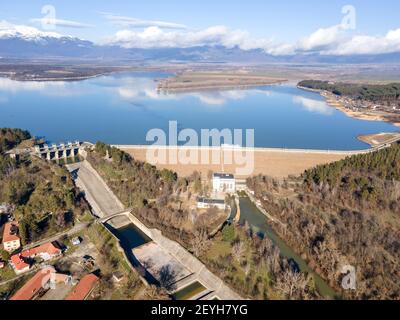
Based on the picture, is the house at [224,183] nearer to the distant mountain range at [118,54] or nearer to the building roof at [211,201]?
the building roof at [211,201]

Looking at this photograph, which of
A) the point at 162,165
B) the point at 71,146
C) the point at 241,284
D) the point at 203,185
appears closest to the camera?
the point at 241,284

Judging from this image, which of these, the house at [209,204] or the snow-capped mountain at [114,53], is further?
the snow-capped mountain at [114,53]

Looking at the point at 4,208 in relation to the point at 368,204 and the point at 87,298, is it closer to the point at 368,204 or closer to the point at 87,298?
the point at 87,298

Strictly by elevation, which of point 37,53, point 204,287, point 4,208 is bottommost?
point 204,287

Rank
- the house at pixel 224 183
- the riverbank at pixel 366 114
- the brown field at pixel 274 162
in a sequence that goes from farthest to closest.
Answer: the riverbank at pixel 366 114, the brown field at pixel 274 162, the house at pixel 224 183

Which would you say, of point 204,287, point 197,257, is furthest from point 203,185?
point 204,287

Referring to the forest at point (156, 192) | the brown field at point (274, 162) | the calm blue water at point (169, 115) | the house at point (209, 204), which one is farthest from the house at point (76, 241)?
the calm blue water at point (169, 115)
